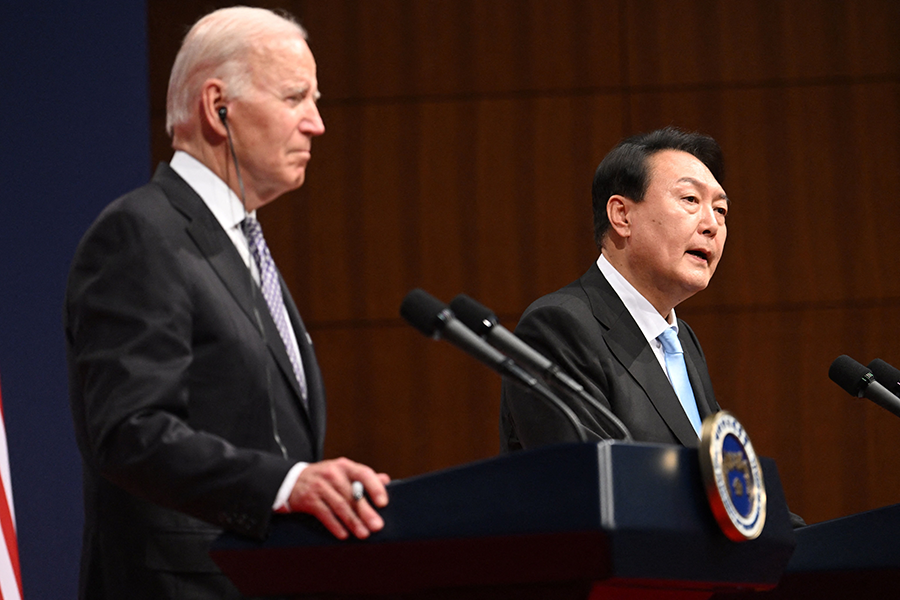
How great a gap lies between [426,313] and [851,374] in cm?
Answer: 123

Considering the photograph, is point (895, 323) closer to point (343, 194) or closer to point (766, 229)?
point (766, 229)

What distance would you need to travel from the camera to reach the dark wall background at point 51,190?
3.24 m

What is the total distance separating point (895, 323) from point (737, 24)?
4.71 ft

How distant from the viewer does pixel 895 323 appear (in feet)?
13.8

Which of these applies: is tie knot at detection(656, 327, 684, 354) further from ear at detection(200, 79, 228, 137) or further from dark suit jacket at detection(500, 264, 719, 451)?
ear at detection(200, 79, 228, 137)

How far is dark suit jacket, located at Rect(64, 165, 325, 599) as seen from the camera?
1.27 metres

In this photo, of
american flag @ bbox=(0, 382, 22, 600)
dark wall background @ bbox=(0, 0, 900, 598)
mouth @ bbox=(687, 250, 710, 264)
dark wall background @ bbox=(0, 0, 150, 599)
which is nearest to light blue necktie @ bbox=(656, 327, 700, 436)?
mouth @ bbox=(687, 250, 710, 264)

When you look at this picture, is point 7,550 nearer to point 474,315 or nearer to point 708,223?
point 474,315

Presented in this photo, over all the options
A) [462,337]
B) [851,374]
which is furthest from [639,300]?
[462,337]

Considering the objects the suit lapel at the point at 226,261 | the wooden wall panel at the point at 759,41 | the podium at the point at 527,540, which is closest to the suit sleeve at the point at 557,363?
the suit lapel at the point at 226,261

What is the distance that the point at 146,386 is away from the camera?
1.31 m

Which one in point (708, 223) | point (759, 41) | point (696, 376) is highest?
point (759, 41)

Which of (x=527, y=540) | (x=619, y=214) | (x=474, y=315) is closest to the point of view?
(x=527, y=540)

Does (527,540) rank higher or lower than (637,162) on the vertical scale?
lower
